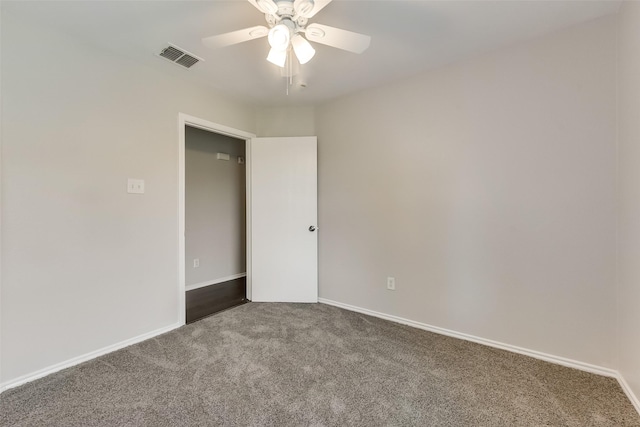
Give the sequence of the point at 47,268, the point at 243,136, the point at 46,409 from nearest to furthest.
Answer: the point at 46,409, the point at 47,268, the point at 243,136

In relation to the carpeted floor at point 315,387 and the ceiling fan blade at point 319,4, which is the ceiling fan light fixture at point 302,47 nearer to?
the ceiling fan blade at point 319,4

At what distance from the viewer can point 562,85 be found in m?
1.93

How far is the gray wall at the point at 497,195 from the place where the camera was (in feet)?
6.05

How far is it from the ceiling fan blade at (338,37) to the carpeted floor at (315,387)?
6.71 feet

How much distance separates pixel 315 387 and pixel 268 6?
216 centimetres

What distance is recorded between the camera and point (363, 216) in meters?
2.94

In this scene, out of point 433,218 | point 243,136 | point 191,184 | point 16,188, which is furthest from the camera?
point 191,184

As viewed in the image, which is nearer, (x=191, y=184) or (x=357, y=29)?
(x=357, y=29)

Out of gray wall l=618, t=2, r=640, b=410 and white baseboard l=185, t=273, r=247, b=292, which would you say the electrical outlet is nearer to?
gray wall l=618, t=2, r=640, b=410

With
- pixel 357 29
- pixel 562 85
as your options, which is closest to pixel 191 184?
pixel 357 29

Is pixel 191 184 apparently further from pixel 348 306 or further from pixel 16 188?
pixel 348 306

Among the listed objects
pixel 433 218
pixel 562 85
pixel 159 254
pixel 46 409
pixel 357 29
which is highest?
pixel 357 29

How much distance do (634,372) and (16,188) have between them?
383cm

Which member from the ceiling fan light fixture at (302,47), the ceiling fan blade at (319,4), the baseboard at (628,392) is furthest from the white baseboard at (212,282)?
the baseboard at (628,392)
